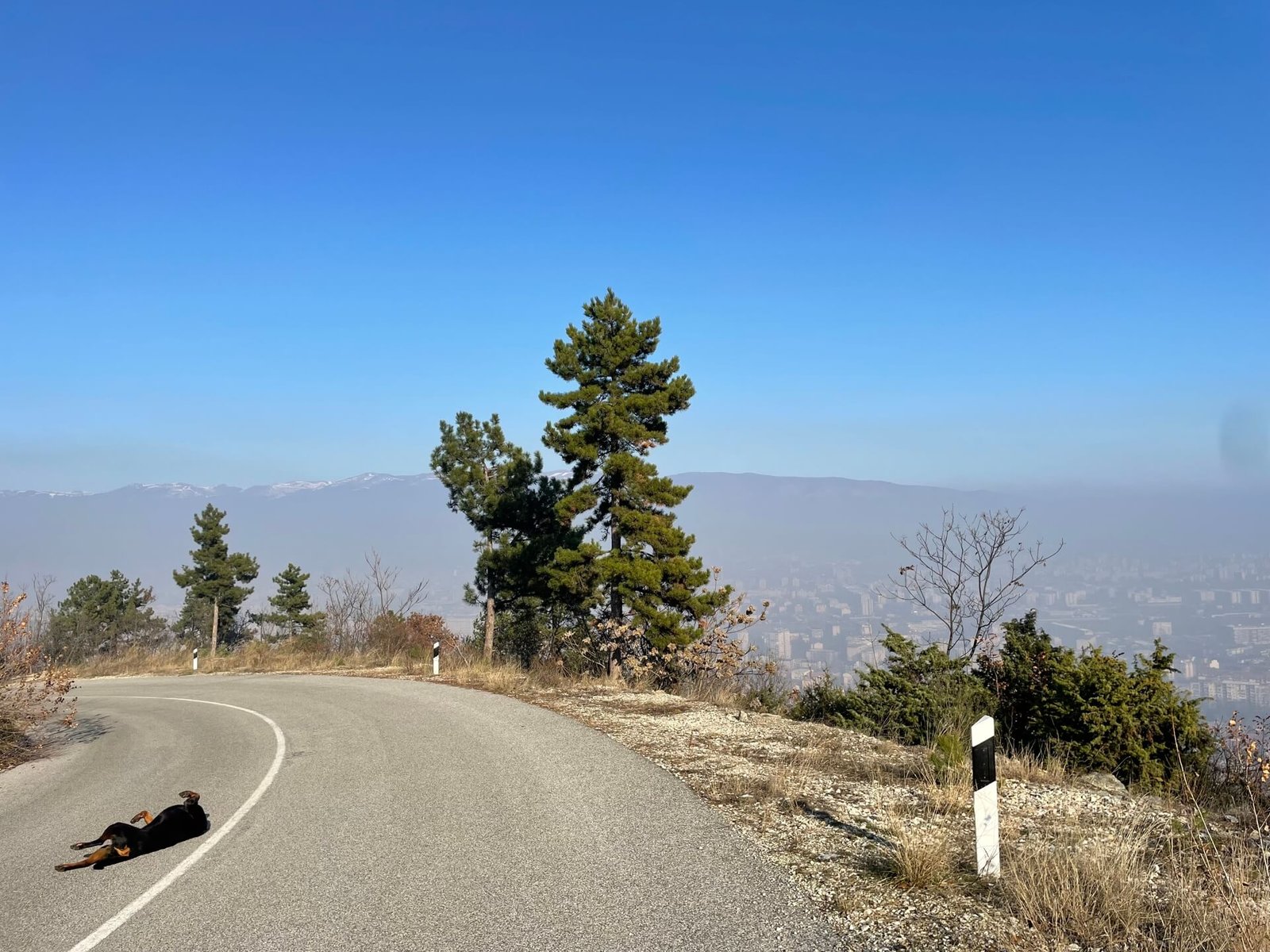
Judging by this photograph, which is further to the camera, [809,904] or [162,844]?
[162,844]

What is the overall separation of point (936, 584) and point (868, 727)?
16.8ft

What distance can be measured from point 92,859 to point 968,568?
47.5 ft

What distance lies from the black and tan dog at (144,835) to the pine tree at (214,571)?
53.2m

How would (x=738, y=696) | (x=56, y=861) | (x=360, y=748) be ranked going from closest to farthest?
1. (x=56, y=861)
2. (x=360, y=748)
3. (x=738, y=696)

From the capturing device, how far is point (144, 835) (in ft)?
21.9

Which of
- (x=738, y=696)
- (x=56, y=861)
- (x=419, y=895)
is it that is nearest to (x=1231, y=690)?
(x=738, y=696)

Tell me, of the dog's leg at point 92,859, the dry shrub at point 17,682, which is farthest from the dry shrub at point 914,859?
the dry shrub at point 17,682

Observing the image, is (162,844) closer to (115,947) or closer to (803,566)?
(115,947)

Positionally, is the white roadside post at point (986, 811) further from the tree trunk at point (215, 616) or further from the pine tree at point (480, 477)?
the tree trunk at point (215, 616)

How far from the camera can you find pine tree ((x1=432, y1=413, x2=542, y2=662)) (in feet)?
116

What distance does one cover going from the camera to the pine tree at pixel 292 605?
53469 millimetres

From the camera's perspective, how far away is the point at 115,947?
471 cm

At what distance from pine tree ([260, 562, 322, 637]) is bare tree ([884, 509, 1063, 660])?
44.9 meters

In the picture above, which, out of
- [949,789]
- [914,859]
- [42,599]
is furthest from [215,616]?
[914,859]
